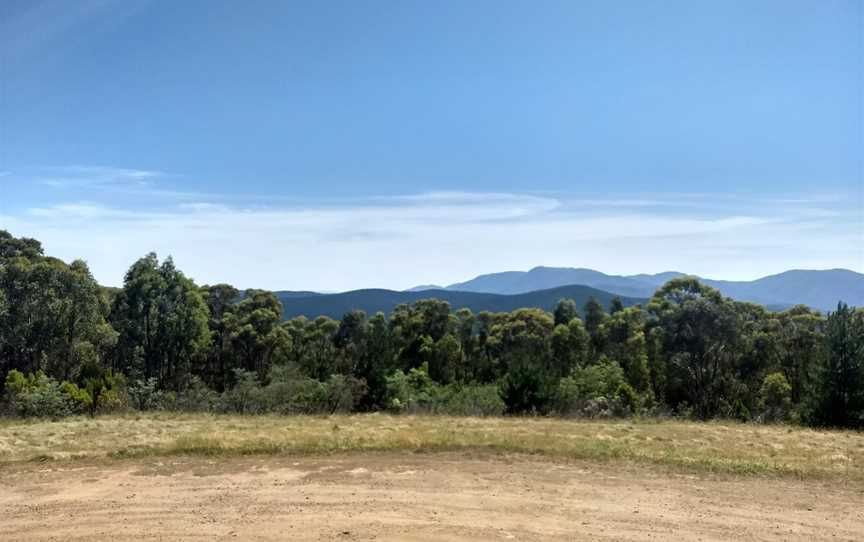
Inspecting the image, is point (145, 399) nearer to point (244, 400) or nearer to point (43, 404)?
point (244, 400)

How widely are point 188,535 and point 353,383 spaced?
72.6 feet

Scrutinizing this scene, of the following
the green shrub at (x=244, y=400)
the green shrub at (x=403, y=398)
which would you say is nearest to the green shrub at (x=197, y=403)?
the green shrub at (x=244, y=400)

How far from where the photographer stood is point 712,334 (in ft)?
131

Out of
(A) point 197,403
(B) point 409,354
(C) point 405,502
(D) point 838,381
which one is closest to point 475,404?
(A) point 197,403

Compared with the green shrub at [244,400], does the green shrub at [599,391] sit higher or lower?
lower

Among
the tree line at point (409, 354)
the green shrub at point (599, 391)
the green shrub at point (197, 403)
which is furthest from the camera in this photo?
the green shrub at point (599, 391)

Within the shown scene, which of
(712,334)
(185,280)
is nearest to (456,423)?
(712,334)

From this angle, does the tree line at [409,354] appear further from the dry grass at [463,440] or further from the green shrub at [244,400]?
the dry grass at [463,440]

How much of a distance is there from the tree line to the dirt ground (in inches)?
555

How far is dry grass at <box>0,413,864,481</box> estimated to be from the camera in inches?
525

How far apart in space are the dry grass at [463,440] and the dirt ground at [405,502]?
40.3 inches

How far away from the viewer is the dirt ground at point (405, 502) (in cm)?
837

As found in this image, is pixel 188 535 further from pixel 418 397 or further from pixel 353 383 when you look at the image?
pixel 418 397

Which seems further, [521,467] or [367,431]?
[367,431]
